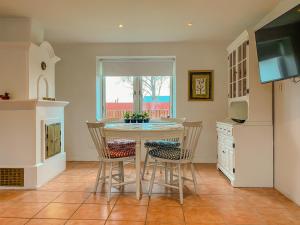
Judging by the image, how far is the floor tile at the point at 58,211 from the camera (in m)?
2.64

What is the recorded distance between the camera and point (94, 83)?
17.5ft

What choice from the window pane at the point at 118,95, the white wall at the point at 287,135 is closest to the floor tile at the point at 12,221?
the white wall at the point at 287,135

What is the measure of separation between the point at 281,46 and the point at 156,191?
7.05 ft

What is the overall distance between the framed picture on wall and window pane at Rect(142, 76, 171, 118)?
49 centimetres

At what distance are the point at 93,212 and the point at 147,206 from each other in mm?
562

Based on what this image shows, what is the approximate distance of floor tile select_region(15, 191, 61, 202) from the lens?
3.09 meters

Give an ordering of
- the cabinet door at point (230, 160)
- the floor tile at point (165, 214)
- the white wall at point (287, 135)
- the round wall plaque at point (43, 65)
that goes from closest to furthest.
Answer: the floor tile at point (165, 214) → the white wall at point (287, 135) → the cabinet door at point (230, 160) → the round wall plaque at point (43, 65)

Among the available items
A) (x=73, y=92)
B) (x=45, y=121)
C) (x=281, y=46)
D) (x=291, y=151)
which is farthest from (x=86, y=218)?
(x=73, y=92)

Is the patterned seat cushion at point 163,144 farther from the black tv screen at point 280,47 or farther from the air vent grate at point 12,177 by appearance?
the air vent grate at point 12,177

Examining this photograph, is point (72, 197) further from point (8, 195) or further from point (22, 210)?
point (8, 195)

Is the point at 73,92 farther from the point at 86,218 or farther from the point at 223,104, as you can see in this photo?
the point at 86,218

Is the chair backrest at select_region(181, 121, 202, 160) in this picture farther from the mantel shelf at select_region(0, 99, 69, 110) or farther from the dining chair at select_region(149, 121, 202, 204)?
the mantel shelf at select_region(0, 99, 69, 110)

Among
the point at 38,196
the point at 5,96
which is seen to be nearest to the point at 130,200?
the point at 38,196

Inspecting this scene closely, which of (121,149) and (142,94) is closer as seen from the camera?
(121,149)
